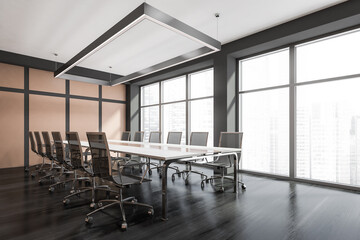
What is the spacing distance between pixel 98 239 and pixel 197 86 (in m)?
5.14

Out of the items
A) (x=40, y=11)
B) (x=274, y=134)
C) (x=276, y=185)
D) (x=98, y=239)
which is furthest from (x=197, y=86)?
(x=98, y=239)

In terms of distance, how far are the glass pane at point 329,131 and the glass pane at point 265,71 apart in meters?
0.57

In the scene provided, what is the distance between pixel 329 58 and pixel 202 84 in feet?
10.5

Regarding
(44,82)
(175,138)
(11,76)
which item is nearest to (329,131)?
(175,138)

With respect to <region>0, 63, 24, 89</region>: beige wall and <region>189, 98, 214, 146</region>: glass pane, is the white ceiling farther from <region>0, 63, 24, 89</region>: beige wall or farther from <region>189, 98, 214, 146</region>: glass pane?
<region>189, 98, 214, 146</region>: glass pane

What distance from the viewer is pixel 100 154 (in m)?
2.41

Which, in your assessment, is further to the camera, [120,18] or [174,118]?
[174,118]

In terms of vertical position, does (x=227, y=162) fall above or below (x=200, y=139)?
below

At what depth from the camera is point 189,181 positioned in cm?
432

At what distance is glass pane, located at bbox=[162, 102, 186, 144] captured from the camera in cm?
680

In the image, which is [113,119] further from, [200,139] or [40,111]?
[200,139]

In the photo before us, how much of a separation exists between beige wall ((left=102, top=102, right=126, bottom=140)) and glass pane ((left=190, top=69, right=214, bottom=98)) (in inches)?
129

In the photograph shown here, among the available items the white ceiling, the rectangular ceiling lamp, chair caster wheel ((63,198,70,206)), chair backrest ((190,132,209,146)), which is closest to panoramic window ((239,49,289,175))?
the white ceiling

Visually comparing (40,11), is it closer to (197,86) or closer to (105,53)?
(105,53)
